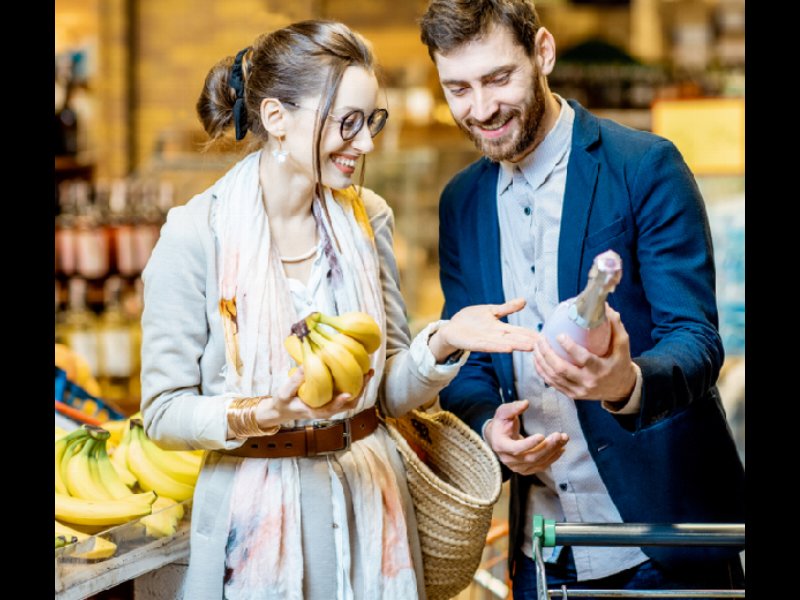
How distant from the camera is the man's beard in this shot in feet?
7.30

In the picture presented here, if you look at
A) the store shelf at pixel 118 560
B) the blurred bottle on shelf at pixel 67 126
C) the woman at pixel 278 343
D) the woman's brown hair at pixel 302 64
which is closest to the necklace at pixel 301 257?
the woman at pixel 278 343

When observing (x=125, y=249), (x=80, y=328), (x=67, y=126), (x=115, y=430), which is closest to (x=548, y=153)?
(x=115, y=430)

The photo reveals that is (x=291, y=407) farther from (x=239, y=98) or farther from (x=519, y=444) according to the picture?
(x=239, y=98)

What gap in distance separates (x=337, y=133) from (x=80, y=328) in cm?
390

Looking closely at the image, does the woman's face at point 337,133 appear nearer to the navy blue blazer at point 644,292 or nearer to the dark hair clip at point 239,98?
the dark hair clip at point 239,98

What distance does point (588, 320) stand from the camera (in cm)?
180

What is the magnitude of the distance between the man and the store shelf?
68 cm

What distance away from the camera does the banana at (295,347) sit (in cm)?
184

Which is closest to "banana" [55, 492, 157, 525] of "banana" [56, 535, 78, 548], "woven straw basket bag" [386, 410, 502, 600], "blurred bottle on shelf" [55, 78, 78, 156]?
"banana" [56, 535, 78, 548]

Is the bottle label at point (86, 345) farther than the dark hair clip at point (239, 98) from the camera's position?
Yes
